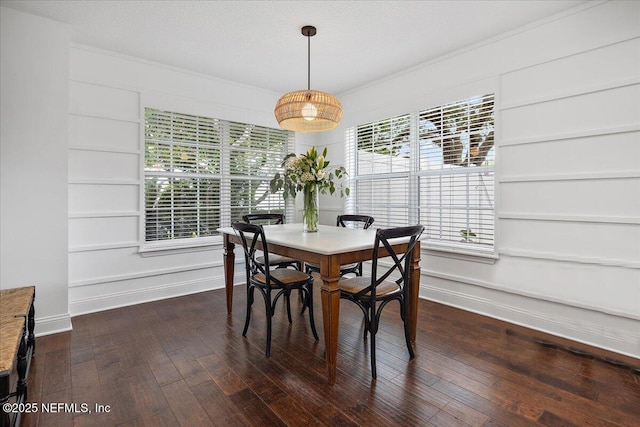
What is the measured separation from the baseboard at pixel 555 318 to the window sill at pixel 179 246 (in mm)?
2699

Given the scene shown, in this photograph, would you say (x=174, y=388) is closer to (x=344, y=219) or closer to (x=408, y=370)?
(x=408, y=370)

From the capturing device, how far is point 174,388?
1.94m

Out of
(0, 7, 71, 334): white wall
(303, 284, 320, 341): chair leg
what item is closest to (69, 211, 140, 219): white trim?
(0, 7, 71, 334): white wall

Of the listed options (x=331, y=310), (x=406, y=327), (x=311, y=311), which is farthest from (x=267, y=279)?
(x=406, y=327)

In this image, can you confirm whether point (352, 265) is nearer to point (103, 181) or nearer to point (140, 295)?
point (140, 295)

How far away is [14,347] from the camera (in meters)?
1.43

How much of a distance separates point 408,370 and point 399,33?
2.74 metres

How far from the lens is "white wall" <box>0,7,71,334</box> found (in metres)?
2.58

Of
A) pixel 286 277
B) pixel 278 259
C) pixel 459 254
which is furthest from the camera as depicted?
pixel 459 254

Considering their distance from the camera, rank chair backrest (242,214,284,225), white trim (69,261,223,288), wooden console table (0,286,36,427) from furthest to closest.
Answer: chair backrest (242,214,284,225), white trim (69,261,223,288), wooden console table (0,286,36,427)

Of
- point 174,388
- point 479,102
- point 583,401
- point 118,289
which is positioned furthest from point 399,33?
point 118,289

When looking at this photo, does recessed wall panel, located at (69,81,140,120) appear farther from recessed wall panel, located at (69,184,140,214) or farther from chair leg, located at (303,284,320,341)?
chair leg, located at (303,284,320,341)

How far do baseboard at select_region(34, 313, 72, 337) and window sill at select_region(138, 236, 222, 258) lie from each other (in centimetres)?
92

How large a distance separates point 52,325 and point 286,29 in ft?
10.4
